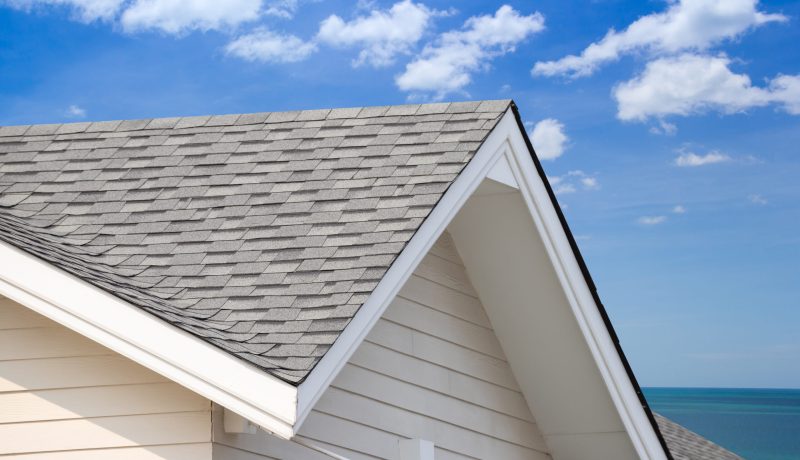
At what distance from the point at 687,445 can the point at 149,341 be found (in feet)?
24.4

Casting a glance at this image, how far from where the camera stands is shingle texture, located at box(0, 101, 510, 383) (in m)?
5.20

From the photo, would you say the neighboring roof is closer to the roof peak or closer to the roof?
the roof

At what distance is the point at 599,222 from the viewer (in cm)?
7325

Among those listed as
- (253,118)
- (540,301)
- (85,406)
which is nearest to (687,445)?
(540,301)

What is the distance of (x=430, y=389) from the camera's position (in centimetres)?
692

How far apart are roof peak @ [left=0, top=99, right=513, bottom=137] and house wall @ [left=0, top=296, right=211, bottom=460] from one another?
8.45 ft

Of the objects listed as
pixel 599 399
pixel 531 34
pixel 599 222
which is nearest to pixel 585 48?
pixel 531 34

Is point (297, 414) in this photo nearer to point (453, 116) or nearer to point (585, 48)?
point (453, 116)

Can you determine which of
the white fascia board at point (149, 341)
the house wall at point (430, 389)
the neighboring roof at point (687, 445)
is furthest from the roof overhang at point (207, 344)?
the neighboring roof at point (687, 445)

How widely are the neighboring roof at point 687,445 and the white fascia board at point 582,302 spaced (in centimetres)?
261

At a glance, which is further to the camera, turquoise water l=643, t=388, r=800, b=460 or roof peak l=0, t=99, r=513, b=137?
turquoise water l=643, t=388, r=800, b=460

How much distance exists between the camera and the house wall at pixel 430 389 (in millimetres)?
6121

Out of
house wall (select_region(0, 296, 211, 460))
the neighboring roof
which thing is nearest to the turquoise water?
the neighboring roof

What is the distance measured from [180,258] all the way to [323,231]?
0.81 m
